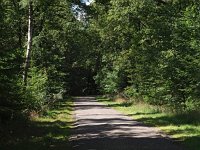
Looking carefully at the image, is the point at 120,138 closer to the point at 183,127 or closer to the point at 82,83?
the point at 183,127

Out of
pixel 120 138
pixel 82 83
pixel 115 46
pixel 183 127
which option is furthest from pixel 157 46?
pixel 82 83

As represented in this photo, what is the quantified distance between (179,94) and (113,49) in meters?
20.2

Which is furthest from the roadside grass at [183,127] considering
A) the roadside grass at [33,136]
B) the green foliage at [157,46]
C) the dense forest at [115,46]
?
the roadside grass at [33,136]

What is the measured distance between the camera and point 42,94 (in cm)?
2875

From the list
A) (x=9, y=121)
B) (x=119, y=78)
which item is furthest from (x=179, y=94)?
(x=119, y=78)

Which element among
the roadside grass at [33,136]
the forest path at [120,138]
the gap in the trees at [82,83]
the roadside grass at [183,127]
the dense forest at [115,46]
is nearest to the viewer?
the forest path at [120,138]

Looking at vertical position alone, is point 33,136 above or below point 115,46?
below

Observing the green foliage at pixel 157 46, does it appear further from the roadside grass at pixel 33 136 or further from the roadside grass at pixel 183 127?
the roadside grass at pixel 33 136

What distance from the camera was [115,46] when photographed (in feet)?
155

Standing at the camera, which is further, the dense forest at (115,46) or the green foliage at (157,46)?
the green foliage at (157,46)

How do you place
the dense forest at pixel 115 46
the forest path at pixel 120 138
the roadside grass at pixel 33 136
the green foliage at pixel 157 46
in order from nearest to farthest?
the forest path at pixel 120 138
the roadside grass at pixel 33 136
the dense forest at pixel 115 46
the green foliage at pixel 157 46

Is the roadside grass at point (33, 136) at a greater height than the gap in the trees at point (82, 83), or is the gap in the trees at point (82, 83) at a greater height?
the gap in the trees at point (82, 83)

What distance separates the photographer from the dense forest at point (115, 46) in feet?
55.4

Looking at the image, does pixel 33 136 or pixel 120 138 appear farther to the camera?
pixel 33 136
